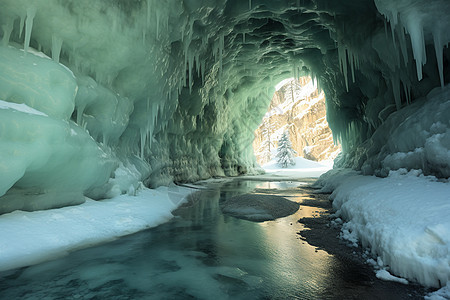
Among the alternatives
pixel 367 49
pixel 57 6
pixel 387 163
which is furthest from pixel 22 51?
pixel 367 49

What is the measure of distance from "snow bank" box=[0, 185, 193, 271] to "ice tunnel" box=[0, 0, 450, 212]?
0.47 m

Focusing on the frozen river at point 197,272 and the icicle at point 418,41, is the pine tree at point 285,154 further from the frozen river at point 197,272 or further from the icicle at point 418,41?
the frozen river at point 197,272

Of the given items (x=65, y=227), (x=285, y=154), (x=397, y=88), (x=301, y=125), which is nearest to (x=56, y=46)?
(x=65, y=227)

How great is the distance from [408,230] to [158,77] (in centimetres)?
800

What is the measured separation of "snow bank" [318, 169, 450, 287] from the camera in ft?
9.20

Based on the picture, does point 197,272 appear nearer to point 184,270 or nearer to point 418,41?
point 184,270

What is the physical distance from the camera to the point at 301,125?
207ft

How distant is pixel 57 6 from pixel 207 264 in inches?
240

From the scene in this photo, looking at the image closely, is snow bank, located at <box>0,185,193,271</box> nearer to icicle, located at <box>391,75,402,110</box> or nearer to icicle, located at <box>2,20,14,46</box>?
icicle, located at <box>2,20,14,46</box>

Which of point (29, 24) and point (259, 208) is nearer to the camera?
point (29, 24)

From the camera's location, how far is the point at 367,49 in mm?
9703

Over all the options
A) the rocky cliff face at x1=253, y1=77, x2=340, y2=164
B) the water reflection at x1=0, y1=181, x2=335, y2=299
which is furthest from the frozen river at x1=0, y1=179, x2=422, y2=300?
the rocky cliff face at x1=253, y1=77, x2=340, y2=164

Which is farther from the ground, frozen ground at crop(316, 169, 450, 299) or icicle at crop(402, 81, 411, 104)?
icicle at crop(402, 81, 411, 104)

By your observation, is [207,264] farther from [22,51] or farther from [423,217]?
[22,51]
